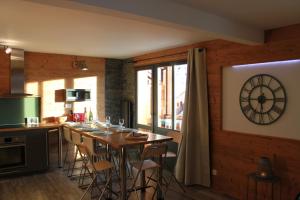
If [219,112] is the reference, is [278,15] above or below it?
above

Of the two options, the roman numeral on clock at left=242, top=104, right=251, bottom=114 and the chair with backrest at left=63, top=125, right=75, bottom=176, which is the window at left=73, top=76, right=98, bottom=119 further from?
the roman numeral on clock at left=242, top=104, right=251, bottom=114

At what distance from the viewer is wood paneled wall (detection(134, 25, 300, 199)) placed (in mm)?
3186

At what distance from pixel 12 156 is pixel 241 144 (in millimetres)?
3909

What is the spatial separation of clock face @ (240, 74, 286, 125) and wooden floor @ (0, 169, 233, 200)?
4.35 feet

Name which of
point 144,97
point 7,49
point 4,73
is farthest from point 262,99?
point 4,73

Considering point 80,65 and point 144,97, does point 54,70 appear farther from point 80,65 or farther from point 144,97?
point 144,97

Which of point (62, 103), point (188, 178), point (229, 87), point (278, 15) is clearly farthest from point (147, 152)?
point (62, 103)

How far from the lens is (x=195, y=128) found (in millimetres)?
4316

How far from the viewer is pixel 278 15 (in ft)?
9.16

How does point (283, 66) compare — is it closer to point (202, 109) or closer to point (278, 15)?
point (278, 15)

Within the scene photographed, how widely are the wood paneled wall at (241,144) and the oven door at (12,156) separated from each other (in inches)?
133

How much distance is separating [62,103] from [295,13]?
4675mm

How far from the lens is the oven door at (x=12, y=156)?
452 cm

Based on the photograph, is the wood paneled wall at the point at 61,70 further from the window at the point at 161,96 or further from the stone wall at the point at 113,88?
the window at the point at 161,96
